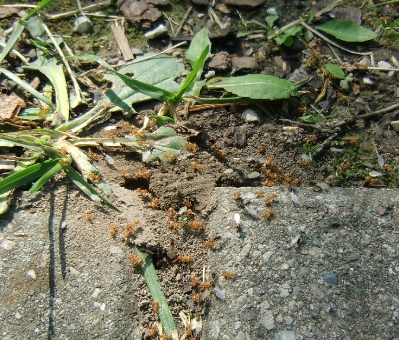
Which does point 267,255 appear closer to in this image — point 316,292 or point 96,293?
point 316,292

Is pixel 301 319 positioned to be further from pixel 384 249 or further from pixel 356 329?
pixel 384 249

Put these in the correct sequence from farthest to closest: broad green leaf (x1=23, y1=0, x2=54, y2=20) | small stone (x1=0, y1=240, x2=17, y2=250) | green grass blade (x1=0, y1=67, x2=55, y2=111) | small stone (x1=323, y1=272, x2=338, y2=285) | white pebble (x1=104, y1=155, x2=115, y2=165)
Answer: broad green leaf (x1=23, y1=0, x2=54, y2=20) → green grass blade (x1=0, y1=67, x2=55, y2=111) → white pebble (x1=104, y1=155, x2=115, y2=165) → small stone (x1=0, y1=240, x2=17, y2=250) → small stone (x1=323, y1=272, x2=338, y2=285)

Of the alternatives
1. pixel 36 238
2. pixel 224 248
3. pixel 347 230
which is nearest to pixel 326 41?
pixel 347 230

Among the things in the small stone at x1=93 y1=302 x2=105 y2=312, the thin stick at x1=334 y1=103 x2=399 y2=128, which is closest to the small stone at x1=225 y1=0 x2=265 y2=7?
the thin stick at x1=334 y1=103 x2=399 y2=128

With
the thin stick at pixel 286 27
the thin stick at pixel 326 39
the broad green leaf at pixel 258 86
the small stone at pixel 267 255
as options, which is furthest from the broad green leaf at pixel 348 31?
the small stone at pixel 267 255

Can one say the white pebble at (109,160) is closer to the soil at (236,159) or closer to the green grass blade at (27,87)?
the soil at (236,159)

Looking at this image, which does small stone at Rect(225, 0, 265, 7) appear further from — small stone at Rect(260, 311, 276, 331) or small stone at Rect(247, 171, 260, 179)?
small stone at Rect(260, 311, 276, 331)

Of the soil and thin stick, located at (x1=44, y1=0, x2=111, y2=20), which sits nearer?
the soil
